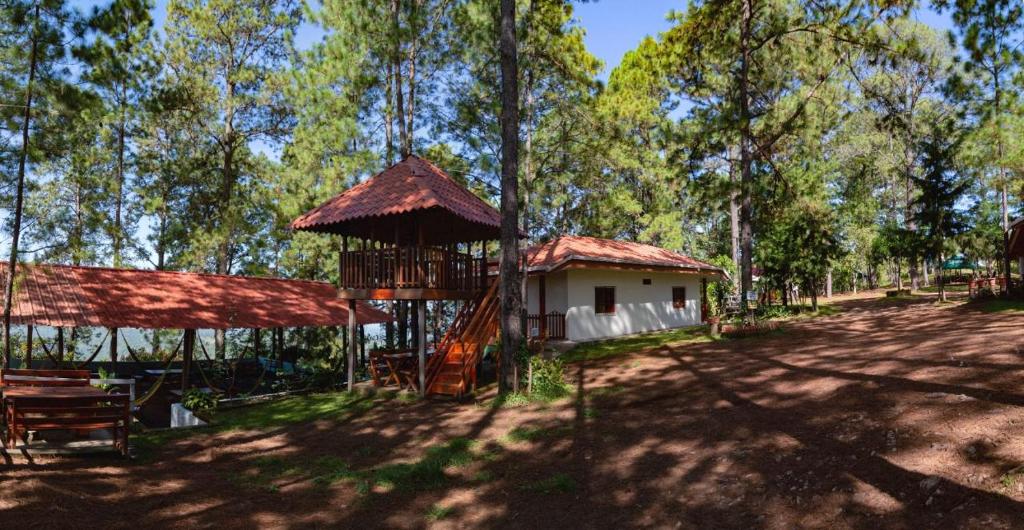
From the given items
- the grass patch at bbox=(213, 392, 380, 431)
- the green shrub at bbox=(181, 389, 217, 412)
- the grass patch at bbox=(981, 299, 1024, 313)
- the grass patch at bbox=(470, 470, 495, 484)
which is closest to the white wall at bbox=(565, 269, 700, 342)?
the grass patch at bbox=(213, 392, 380, 431)

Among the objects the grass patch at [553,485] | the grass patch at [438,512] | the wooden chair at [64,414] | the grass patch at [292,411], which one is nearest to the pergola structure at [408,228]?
the grass patch at [292,411]

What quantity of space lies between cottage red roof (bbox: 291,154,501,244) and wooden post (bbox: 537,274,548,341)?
4935 mm

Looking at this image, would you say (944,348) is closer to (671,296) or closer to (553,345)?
(553,345)

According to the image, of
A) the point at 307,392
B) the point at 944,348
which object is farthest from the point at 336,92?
the point at 944,348

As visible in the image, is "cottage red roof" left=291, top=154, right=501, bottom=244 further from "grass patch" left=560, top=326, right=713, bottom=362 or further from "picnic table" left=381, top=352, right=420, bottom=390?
"grass patch" left=560, top=326, right=713, bottom=362

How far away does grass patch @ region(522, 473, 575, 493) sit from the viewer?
22.7ft

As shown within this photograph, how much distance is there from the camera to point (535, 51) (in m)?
20.3

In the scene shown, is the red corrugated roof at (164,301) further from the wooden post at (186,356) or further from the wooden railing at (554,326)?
the wooden railing at (554,326)

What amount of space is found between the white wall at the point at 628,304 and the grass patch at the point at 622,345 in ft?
2.86

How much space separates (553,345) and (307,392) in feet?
27.2

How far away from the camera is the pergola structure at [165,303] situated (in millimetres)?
A: 12867

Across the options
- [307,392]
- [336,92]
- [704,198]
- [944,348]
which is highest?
[336,92]

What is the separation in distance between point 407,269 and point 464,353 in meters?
2.59

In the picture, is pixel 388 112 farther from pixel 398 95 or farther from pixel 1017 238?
pixel 1017 238
